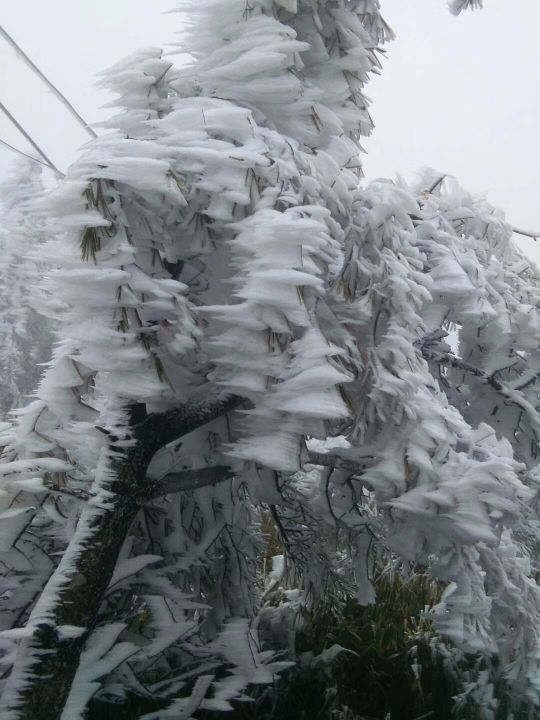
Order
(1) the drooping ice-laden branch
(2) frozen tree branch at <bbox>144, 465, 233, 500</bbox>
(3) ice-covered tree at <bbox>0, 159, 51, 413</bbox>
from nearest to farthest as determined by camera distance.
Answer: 1. (2) frozen tree branch at <bbox>144, 465, 233, 500</bbox>
2. (1) the drooping ice-laden branch
3. (3) ice-covered tree at <bbox>0, 159, 51, 413</bbox>

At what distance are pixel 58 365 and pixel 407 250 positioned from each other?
1322mm

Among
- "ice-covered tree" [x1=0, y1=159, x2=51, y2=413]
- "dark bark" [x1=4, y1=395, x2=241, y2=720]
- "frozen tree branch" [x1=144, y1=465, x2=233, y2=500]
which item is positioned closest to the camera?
"dark bark" [x1=4, y1=395, x2=241, y2=720]

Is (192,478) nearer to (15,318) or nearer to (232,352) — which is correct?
(232,352)

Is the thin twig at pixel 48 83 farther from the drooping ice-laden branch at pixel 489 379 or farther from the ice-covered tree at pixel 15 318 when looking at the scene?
the ice-covered tree at pixel 15 318

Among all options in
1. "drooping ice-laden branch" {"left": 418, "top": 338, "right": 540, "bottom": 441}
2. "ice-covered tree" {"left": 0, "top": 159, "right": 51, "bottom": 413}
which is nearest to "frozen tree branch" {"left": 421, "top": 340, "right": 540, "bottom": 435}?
"drooping ice-laden branch" {"left": 418, "top": 338, "right": 540, "bottom": 441}

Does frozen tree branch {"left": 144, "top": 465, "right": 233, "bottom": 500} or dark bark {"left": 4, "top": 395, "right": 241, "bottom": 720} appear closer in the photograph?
dark bark {"left": 4, "top": 395, "right": 241, "bottom": 720}

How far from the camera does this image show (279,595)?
574 centimetres

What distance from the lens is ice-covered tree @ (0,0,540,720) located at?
2070 millimetres

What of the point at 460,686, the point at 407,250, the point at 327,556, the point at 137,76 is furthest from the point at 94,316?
the point at 460,686

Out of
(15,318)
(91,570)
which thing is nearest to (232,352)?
(91,570)

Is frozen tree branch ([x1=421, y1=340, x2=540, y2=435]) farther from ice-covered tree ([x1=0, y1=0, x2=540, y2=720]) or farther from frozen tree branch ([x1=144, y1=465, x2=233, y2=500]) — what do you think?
frozen tree branch ([x1=144, y1=465, x2=233, y2=500])

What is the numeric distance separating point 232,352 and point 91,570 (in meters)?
0.93

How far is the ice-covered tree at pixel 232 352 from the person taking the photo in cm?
207

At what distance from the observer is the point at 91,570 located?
2.39 meters
